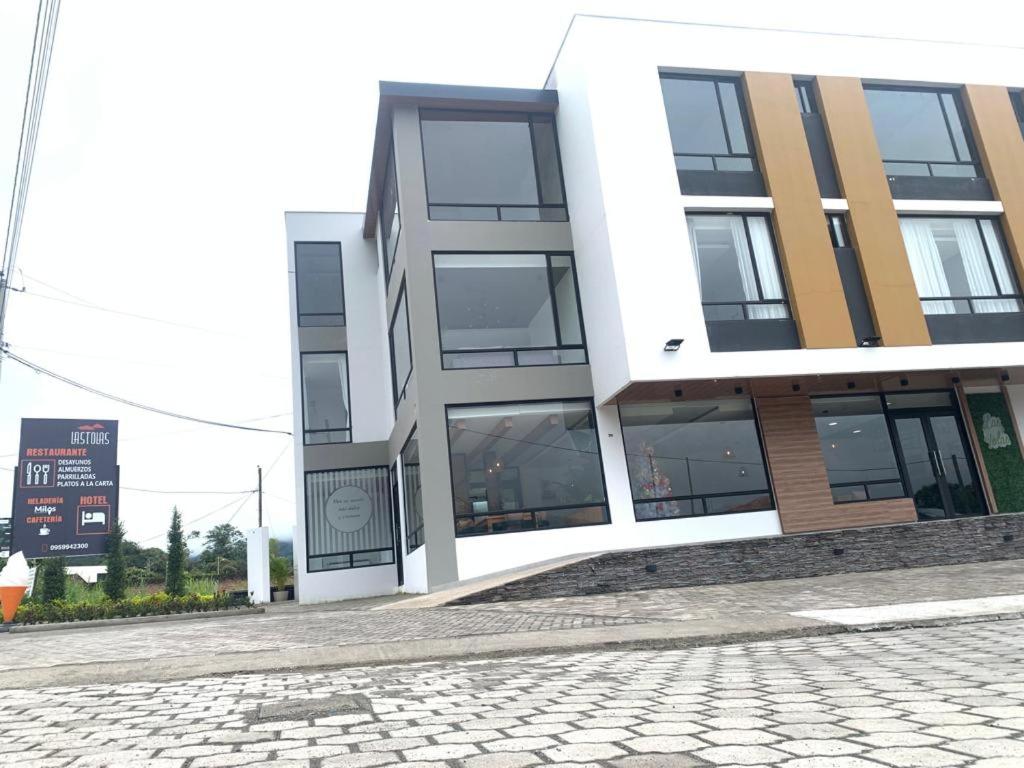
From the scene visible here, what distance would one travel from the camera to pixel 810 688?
415cm

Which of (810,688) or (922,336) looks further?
(922,336)

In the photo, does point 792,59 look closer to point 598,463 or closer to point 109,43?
point 598,463

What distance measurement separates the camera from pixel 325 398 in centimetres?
1991

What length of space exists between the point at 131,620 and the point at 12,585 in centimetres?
241

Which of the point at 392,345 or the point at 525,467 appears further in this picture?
the point at 392,345

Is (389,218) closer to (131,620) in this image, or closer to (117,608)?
(131,620)

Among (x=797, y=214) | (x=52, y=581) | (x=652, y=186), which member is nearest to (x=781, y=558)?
(x=797, y=214)

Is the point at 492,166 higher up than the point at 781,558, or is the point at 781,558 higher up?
the point at 492,166

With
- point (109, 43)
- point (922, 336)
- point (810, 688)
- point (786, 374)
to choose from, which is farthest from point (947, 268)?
point (109, 43)

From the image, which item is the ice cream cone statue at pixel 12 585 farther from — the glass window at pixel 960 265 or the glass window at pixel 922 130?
the glass window at pixel 922 130

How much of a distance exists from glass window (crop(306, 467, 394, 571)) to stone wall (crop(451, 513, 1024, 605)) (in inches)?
337

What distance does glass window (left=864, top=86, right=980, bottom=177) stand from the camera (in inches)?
626

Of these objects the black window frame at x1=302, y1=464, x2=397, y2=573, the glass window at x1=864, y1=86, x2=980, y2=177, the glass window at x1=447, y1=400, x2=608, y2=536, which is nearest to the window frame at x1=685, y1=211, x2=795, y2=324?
the glass window at x1=447, y1=400, x2=608, y2=536

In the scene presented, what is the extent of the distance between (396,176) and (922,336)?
36.1 ft
